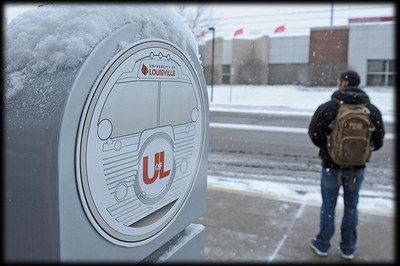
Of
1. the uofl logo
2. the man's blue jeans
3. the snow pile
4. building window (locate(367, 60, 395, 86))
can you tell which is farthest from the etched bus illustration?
building window (locate(367, 60, 395, 86))

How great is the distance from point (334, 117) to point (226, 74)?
110ft

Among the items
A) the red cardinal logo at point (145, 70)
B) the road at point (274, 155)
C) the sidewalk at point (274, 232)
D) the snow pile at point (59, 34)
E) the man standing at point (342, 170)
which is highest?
the snow pile at point (59, 34)

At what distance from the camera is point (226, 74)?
36.2 meters

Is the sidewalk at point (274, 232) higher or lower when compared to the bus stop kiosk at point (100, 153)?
lower

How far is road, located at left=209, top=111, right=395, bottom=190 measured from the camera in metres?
6.57

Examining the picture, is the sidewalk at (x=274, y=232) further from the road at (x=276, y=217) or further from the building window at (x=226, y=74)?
the building window at (x=226, y=74)

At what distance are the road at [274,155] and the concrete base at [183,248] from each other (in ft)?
16.0

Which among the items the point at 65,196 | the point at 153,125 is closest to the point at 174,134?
the point at 153,125

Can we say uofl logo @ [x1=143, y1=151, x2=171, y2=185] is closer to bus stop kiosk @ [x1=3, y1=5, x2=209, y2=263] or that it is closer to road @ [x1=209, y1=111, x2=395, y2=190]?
bus stop kiosk @ [x1=3, y1=5, x2=209, y2=263]

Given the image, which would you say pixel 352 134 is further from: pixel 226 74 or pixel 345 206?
pixel 226 74

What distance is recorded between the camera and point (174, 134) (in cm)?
124

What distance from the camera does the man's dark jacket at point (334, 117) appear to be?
3092mm

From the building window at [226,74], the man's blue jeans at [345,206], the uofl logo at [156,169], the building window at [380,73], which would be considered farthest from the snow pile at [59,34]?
the building window at [226,74]

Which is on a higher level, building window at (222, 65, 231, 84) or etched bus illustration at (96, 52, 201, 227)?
building window at (222, 65, 231, 84)
